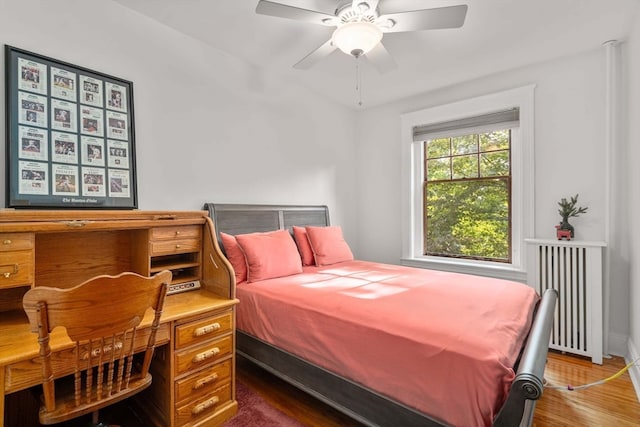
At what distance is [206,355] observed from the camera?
1723 mm

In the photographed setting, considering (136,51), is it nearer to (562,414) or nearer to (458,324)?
(458,324)

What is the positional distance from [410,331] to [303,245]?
191 cm

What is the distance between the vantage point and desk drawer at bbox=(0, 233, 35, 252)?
1.36m

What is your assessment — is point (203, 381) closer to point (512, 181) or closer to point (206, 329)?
point (206, 329)

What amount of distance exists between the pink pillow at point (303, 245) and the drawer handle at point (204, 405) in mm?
1626

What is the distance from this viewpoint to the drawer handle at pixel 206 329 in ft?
5.54

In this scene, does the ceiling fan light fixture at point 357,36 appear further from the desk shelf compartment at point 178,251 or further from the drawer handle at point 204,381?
the drawer handle at point 204,381

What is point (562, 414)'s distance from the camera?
1898mm

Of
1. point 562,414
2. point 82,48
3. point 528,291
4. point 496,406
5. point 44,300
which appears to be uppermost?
point 82,48

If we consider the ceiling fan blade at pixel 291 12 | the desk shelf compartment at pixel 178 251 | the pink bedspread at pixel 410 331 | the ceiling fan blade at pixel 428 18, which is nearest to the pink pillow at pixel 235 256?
the pink bedspread at pixel 410 331

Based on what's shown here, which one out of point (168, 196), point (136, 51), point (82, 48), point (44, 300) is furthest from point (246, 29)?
point (44, 300)

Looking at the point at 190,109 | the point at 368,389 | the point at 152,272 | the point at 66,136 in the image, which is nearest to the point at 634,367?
the point at 368,389

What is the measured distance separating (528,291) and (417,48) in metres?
2.17

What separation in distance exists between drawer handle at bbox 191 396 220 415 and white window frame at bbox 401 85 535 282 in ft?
9.23
